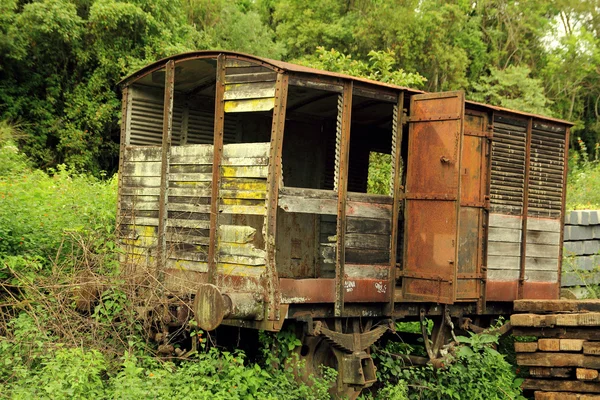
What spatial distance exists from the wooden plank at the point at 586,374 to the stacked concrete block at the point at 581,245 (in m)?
3.94

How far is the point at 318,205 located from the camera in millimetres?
8312

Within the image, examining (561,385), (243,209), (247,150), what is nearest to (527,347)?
(561,385)

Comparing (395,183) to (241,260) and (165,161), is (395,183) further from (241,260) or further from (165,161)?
(165,161)

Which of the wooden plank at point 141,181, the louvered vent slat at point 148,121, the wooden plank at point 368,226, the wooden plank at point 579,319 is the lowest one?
the wooden plank at point 579,319

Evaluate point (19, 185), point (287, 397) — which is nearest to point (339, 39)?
point (19, 185)

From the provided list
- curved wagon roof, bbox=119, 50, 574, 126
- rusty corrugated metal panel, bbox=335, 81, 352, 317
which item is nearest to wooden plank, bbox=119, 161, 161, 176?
curved wagon roof, bbox=119, 50, 574, 126

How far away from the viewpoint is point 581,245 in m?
13.4

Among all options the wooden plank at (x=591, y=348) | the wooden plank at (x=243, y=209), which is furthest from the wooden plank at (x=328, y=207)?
the wooden plank at (x=591, y=348)

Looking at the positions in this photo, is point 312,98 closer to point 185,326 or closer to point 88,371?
point 185,326

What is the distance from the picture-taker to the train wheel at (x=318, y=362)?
28.2 ft

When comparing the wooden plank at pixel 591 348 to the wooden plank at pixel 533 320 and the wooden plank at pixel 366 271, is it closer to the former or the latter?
the wooden plank at pixel 533 320

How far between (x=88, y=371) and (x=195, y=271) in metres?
1.84

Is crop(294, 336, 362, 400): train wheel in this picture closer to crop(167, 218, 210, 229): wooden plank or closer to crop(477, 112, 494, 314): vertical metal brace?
crop(167, 218, 210, 229): wooden plank

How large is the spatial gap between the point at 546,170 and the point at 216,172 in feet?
16.5
